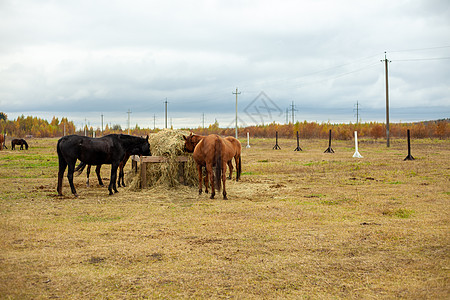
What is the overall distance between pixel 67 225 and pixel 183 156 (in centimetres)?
539

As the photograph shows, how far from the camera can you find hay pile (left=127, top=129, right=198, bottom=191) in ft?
38.5

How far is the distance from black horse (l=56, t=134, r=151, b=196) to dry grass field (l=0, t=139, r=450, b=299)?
847 mm

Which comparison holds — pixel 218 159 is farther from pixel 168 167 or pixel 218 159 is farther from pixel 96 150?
pixel 96 150

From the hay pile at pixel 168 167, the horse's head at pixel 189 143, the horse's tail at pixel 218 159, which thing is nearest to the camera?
the horse's tail at pixel 218 159

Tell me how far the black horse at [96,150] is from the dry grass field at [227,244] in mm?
847

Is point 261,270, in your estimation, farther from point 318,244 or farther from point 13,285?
point 13,285

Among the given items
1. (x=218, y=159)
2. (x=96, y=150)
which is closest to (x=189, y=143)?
(x=218, y=159)

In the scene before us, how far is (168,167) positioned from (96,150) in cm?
234

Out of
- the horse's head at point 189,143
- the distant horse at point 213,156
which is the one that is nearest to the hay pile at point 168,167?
the horse's head at point 189,143

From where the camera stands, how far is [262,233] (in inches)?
252

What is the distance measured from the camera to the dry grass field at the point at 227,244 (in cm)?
412

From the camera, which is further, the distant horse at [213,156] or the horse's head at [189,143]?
the horse's head at [189,143]

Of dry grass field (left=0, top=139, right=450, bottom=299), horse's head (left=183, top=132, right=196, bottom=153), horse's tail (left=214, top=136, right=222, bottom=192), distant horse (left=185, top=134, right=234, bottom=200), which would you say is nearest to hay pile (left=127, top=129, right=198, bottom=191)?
horse's head (left=183, top=132, right=196, bottom=153)

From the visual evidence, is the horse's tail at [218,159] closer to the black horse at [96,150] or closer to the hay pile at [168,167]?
the hay pile at [168,167]
